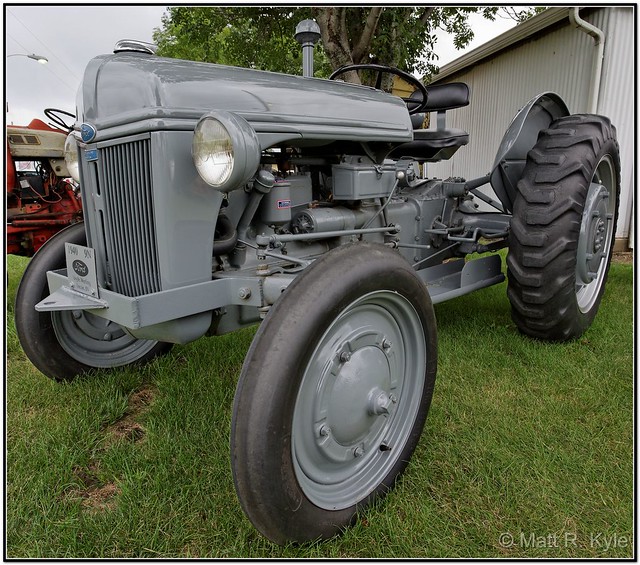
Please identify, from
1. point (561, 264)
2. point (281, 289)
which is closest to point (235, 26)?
point (561, 264)

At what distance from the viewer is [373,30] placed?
6648mm

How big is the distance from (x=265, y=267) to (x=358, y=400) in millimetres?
606

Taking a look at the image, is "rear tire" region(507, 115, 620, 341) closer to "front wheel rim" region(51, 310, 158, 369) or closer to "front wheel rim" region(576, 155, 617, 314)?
"front wheel rim" region(576, 155, 617, 314)

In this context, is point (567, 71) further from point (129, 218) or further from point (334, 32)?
point (129, 218)

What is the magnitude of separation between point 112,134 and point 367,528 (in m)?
1.68

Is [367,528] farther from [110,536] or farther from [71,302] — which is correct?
[71,302]

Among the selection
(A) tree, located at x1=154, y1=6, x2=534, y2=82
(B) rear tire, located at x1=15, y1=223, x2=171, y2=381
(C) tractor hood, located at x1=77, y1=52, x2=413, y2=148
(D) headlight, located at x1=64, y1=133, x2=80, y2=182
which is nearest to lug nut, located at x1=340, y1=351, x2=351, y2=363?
(C) tractor hood, located at x1=77, y1=52, x2=413, y2=148

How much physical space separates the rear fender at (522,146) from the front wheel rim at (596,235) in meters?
0.48

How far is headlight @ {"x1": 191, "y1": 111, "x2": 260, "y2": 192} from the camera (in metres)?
1.54

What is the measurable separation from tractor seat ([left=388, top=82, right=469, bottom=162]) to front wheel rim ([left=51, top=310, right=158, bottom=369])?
213cm

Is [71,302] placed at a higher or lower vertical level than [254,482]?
higher

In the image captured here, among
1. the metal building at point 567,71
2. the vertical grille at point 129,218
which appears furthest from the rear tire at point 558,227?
the metal building at point 567,71

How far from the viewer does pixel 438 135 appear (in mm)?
3486

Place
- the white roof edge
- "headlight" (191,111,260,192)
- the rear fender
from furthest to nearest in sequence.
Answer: the white roof edge
the rear fender
"headlight" (191,111,260,192)
